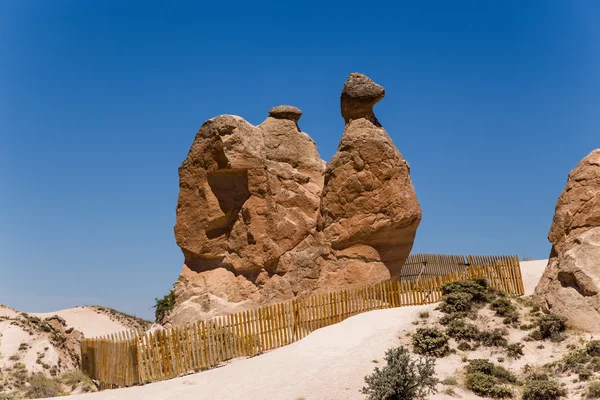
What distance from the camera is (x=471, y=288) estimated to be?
1748 centimetres

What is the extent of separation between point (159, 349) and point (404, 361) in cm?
712

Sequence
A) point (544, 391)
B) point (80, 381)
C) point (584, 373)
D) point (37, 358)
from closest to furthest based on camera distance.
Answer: point (544, 391), point (584, 373), point (80, 381), point (37, 358)

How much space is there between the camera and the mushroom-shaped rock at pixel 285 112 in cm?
2341

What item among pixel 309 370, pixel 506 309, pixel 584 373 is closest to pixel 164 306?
pixel 309 370

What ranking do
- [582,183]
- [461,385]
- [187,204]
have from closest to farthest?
[461,385], [582,183], [187,204]

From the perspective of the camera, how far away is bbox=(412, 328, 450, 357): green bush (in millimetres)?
15359

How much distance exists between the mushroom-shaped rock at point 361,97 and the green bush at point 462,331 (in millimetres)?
7942

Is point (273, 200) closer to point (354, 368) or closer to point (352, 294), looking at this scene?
point (352, 294)

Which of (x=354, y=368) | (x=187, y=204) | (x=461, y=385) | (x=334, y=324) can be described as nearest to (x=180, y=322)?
(x=187, y=204)

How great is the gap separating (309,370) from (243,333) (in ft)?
11.2

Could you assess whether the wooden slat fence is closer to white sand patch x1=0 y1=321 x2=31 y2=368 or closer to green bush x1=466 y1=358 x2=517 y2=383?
green bush x1=466 y1=358 x2=517 y2=383

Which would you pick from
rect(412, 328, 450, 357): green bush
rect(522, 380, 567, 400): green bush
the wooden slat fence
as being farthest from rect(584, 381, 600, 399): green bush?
the wooden slat fence

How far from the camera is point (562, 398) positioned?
42.1 ft

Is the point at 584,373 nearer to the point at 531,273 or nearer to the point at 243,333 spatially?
the point at 243,333
